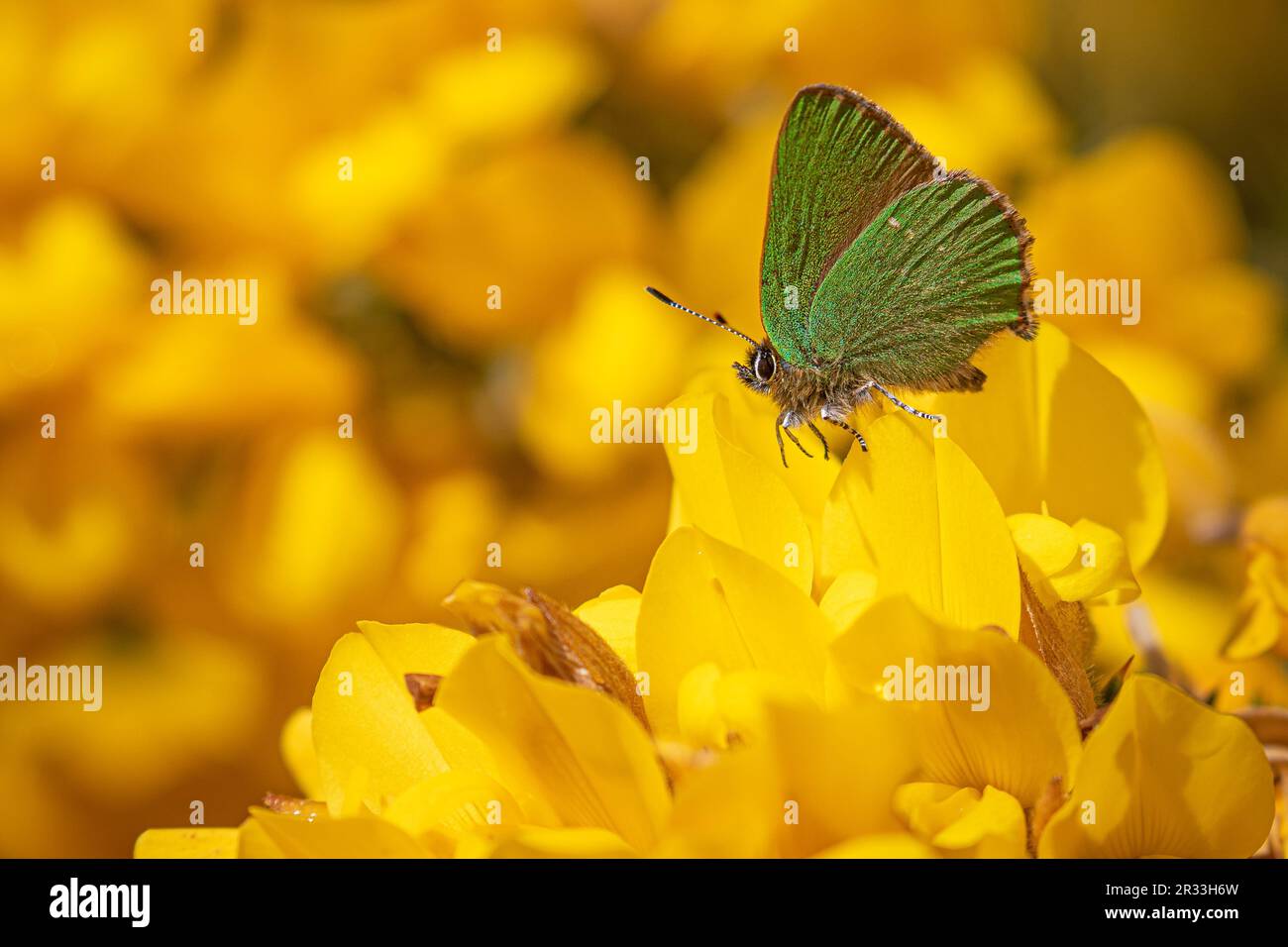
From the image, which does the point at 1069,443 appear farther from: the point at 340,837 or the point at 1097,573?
the point at 340,837

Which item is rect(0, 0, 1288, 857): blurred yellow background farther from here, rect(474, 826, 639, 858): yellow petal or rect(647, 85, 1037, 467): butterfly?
rect(474, 826, 639, 858): yellow petal

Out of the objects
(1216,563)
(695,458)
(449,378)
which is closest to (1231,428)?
(1216,563)

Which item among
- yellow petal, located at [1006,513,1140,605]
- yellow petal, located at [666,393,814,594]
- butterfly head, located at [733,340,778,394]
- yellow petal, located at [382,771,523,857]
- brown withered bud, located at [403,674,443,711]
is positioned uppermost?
butterfly head, located at [733,340,778,394]

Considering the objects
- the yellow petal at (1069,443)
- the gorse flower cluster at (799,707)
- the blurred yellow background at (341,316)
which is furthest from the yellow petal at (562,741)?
the blurred yellow background at (341,316)

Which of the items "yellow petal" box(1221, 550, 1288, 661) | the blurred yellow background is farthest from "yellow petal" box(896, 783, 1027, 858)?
the blurred yellow background

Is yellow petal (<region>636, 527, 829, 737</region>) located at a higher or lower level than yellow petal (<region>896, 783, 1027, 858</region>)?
higher

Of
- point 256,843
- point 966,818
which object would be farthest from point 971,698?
point 256,843
